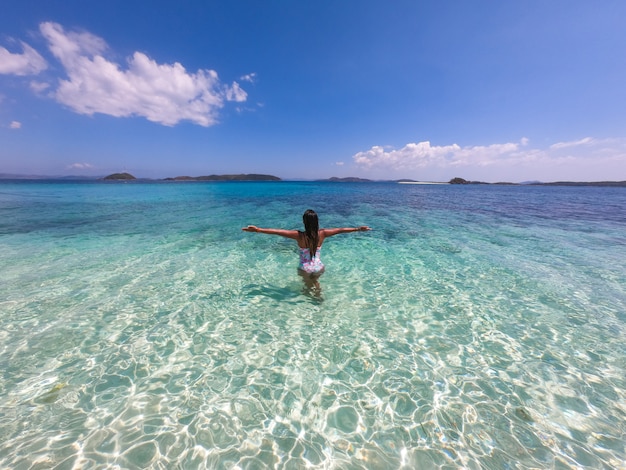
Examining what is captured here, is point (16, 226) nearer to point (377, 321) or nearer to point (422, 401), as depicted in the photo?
point (377, 321)

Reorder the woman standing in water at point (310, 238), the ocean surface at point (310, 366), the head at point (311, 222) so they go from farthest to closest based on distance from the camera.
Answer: the woman standing in water at point (310, 238) < the head at point (311, 222) < the ocean surface at point (310, 366)

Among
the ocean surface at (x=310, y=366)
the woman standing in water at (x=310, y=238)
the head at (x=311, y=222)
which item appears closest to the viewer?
the ocean surface at (x=310, y=366)

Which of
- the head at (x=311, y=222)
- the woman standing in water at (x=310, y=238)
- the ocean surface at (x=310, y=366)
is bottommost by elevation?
the ocean surface at (x=310, y=366)

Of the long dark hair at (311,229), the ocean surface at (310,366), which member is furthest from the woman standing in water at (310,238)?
the ocean surface at (310,366)

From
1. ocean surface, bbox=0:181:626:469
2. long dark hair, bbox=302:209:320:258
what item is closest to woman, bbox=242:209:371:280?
long dark hair, bbox=302:209:320:258

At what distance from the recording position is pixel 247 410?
151 inches

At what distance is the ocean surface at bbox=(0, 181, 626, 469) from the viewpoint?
131 inches

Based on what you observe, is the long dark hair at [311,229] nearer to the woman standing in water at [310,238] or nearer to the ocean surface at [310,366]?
the woman standing in water at [310,238]

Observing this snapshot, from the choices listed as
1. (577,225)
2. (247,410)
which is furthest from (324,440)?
(577,225)

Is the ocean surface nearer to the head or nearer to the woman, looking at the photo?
the woman

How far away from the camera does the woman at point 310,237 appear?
21.9 ft

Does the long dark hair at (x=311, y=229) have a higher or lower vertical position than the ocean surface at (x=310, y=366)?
higher

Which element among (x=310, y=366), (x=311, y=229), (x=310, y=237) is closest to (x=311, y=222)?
(x=311, y=229)

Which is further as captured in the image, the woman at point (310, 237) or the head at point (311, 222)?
the woman at point (310, 237)
